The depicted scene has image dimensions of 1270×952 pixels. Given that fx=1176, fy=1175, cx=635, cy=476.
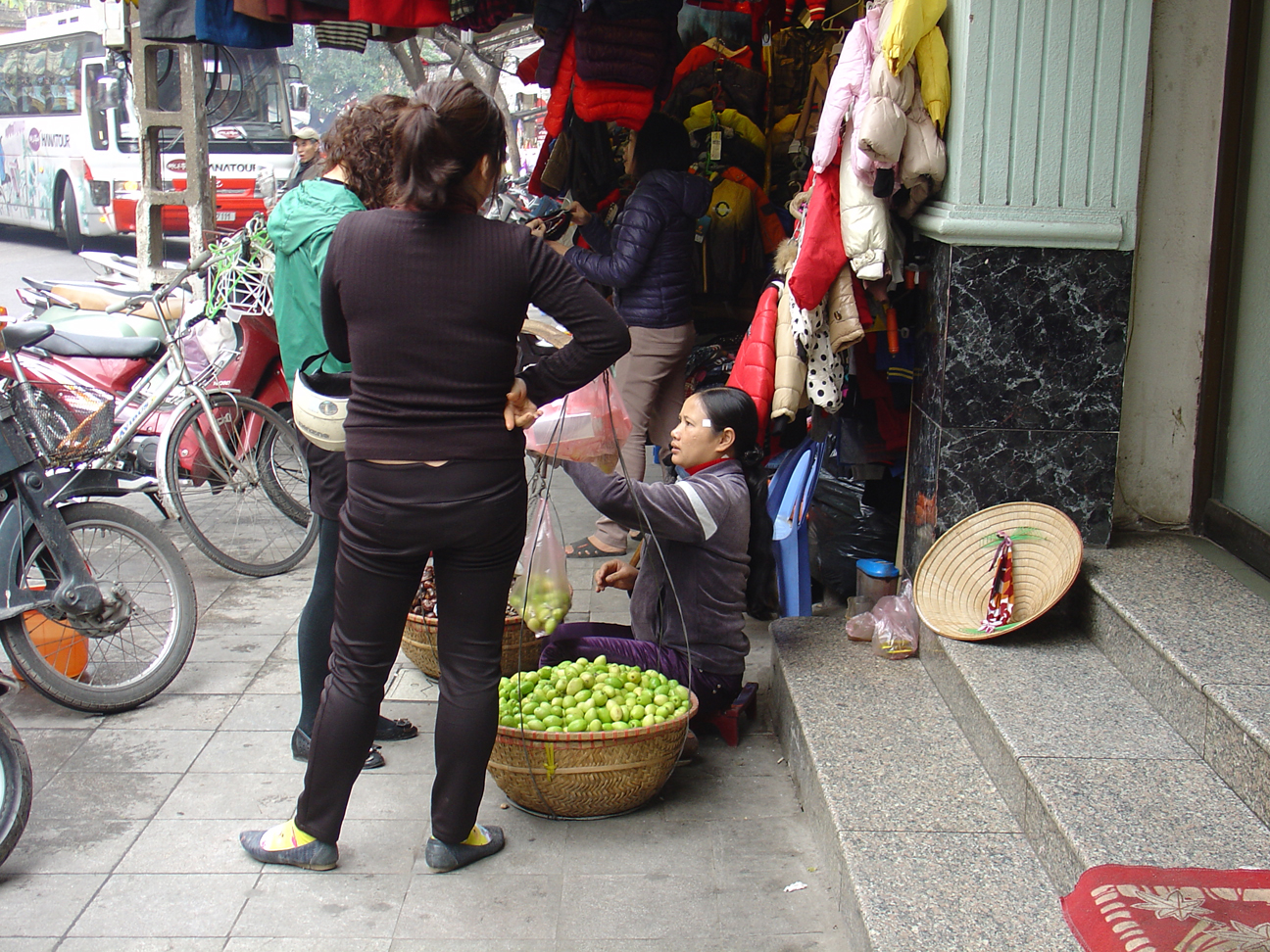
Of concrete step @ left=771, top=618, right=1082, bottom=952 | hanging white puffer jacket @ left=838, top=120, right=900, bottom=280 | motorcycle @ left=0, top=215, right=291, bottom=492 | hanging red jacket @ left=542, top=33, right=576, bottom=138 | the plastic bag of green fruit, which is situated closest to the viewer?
concrete step @ left=771, top=618, right=1082, bottom=952

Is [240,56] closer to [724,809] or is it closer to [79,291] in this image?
[79,291]

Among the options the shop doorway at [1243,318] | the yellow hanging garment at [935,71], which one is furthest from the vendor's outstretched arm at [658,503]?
the shop doorway at [1243,318]

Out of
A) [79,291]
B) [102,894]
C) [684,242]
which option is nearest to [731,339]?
[684,242]

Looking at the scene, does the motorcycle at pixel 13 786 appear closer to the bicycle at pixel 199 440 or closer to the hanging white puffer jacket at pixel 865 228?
the bicycle at pixel 199 440

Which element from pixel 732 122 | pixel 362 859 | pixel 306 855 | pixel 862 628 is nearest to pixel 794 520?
pixel 862 628

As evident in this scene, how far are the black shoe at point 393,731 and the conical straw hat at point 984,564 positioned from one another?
1.69 m

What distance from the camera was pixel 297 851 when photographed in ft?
9.89

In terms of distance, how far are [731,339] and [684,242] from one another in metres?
1.00

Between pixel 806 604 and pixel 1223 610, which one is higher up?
pixel 1223 610

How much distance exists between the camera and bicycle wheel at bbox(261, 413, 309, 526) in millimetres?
5699

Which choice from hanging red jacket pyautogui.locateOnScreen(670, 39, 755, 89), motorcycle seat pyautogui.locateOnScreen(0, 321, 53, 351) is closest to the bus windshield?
hanging red jacket pyautogui.locateOnScreen(670, 39, 755, 89)

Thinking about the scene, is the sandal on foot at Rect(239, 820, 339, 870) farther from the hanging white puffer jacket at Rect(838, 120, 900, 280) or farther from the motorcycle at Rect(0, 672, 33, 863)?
the hanging white puffer jacket at Rect(838, 120, 900, 280)

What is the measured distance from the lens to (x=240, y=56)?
1577cm

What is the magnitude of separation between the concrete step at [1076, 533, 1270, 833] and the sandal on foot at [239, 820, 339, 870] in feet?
7.16
